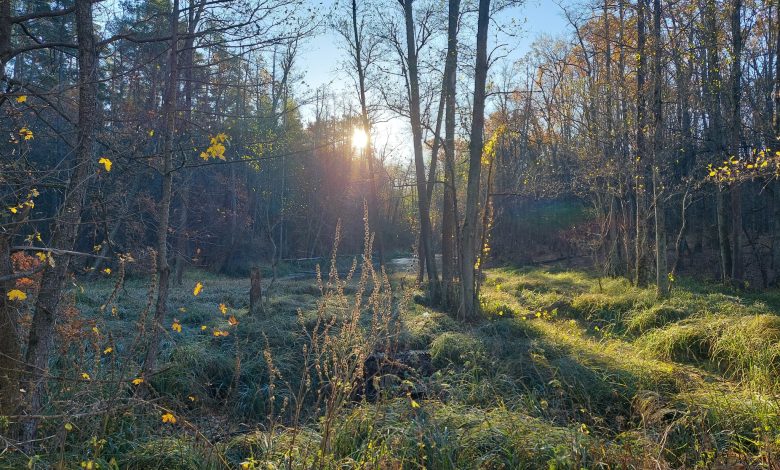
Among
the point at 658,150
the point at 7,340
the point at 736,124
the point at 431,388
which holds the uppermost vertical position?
the point at 736,124

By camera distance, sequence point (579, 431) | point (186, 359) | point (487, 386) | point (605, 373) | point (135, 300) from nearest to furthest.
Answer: point (579, 431)
point (487, 386)
point (605, 373)
point (186, 359)
point (135, 300)

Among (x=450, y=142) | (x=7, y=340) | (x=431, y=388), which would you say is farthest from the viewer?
(x=450, y=142)

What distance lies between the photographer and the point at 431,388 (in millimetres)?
5086

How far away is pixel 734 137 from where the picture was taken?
493 inches

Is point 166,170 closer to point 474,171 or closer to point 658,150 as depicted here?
point 474,171

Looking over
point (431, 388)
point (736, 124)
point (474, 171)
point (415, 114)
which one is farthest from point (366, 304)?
point (736, 124)

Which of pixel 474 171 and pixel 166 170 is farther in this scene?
pixel 474 171

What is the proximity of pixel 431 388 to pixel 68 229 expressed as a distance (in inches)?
126

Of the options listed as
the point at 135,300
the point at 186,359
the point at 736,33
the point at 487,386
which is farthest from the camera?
the point at 736,33

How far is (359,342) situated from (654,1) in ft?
33.5

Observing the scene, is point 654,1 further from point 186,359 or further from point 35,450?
point 35,450

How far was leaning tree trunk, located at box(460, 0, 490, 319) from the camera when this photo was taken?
9.59 m

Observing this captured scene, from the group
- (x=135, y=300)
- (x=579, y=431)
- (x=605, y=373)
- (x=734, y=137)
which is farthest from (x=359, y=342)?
(x=734, y=137)

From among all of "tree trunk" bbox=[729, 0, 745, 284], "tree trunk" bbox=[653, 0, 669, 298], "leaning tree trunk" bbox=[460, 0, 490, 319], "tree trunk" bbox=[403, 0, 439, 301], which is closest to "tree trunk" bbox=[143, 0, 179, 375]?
"leaning tree trunk" bbox=[460, 0, 490, 319]
